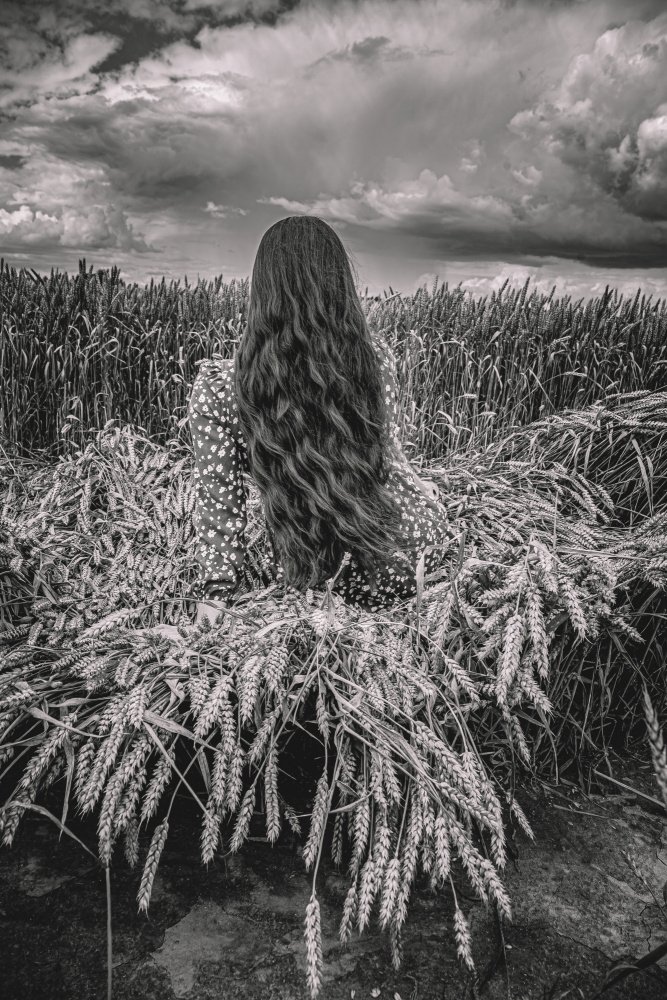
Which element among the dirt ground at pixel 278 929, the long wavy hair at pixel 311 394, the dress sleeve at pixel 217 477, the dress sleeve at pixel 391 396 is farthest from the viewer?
the dress sleeve at pixel 391 396

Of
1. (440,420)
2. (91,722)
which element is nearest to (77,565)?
(91,722)

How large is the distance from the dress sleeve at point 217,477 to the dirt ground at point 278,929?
61 centimetres

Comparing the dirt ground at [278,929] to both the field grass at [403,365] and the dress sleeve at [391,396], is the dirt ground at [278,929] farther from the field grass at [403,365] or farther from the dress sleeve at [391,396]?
the field grass at [403,365]

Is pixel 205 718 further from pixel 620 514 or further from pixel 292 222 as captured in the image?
pixel 620 514

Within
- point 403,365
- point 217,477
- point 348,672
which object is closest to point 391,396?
point 217,477

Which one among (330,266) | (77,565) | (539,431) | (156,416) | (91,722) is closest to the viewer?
(91,722)

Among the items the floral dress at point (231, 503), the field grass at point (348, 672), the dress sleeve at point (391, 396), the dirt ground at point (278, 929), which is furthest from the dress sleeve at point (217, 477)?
the dirt ground at point (278, 929)

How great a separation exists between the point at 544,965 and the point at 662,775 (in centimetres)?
65

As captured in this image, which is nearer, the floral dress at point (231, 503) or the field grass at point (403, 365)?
the floral dress at point (231, 503)

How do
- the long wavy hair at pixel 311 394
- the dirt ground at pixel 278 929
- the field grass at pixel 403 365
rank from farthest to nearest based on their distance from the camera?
the field grass at pixel 403 365 < the long wavy hair at pixel 311 394 < the dirt ground at pixel 278 929

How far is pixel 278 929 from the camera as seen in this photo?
107cm

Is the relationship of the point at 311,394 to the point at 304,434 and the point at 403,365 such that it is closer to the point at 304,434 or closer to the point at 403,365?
the point at 304,434

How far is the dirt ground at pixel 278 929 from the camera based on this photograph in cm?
98

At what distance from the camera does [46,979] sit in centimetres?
96
